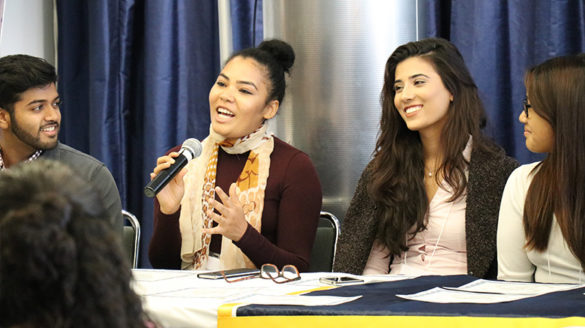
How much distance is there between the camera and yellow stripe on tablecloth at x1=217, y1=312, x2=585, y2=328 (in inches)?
41.4

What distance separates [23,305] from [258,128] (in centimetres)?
205

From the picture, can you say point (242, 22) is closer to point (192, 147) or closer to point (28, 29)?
point (28, 29)

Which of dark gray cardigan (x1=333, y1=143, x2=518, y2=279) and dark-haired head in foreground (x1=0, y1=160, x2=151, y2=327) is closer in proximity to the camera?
dark-haired head in foreground (x1=0, y1=160, x2=151, y2=327)

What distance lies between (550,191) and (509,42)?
1030mm

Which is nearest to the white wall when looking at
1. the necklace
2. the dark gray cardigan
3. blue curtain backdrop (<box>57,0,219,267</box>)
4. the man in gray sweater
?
blue curtain backdrop (<box>57,0,219,267</box>)

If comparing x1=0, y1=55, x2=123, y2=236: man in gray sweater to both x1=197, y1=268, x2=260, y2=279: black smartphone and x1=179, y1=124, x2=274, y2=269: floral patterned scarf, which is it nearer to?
x1=179, y1=124, x2=274, y2=269: floral patterned scarf

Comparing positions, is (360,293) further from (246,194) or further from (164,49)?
(164,49)

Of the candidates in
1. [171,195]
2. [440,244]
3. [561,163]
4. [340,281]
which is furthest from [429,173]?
[340,281]

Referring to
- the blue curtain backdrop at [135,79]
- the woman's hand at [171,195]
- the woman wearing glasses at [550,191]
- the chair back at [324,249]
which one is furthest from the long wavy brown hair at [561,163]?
the blue curtain backdrop at [135,79]

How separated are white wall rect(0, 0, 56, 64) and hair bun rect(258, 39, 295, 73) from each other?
59.5 inches

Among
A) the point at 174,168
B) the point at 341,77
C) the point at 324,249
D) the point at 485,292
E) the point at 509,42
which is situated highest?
the point at 509,42

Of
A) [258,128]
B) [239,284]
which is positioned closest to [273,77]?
[258,128]

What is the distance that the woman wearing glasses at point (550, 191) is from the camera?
183 cm

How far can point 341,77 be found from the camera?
2.71 meters
